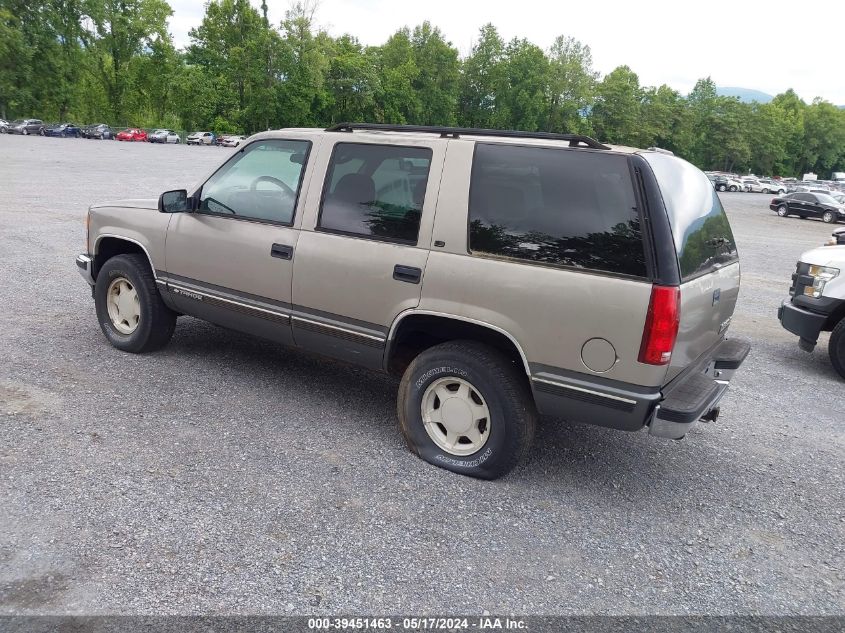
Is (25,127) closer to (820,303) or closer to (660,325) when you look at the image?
(820,303)

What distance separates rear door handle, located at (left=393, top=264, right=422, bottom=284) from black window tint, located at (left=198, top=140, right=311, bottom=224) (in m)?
0.96

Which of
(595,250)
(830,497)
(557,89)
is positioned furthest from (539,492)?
(557,89)

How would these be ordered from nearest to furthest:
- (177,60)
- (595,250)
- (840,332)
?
1. (595,250)
2. (840,332)
3. (177,60)

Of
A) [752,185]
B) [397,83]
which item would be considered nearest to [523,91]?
[397,83]

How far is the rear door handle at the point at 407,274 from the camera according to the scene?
12.8 ft

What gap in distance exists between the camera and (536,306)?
11.6ft

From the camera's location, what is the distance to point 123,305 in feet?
17.9

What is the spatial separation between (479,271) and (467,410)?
A: 2.72ft

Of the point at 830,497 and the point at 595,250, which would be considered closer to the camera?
the point at 595,250

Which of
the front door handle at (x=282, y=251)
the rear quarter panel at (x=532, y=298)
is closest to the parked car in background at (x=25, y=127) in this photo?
the front door handle at (x=282, y=251)

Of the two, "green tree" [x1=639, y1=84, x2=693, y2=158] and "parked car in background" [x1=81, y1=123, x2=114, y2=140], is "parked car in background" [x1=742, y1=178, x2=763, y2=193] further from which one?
"parked car in background" [x1=81, y1=123, x2=114, y2=140]

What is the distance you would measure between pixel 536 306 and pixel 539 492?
1127 mm

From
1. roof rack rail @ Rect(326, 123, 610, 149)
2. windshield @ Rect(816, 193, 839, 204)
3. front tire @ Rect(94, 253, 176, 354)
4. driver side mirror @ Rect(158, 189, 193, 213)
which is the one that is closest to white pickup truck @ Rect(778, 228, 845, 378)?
roof rack rail @ Rect(326, 123, 610, 149)

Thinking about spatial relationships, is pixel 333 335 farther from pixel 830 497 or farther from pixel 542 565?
pixel 830 497
